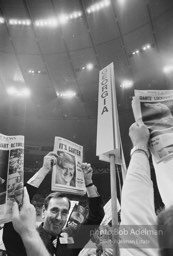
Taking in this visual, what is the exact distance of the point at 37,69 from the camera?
9.92 meters

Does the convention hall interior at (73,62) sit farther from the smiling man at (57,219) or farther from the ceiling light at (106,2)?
the smiling man at (57,219)

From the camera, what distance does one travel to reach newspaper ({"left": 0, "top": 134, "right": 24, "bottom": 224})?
102 cm

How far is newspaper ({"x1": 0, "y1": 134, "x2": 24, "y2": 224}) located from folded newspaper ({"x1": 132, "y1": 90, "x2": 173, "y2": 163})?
0.58 metres

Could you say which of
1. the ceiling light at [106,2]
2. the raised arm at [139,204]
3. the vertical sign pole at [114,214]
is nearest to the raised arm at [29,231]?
the vertical sign pole at [114,214]

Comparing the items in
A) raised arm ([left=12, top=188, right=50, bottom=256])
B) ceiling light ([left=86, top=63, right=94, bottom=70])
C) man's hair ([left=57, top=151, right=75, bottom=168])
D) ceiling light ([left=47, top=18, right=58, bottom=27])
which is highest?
ceiling light ([left=47, top=18, right=58, bottom=27])

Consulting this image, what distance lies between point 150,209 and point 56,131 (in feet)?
34.1

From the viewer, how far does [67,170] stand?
1377 mm

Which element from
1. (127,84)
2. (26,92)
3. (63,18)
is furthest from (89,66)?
(26,92)

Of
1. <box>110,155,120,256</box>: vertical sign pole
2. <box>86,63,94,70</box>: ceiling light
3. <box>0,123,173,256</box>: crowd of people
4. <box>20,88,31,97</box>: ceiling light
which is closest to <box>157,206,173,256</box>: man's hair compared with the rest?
<box>0,123,173,256</box>: crowd of people

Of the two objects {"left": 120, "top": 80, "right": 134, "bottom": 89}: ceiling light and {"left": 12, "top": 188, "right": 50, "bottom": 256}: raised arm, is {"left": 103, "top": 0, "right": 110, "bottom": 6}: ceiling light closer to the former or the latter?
{"left": 120, "top": 80, "right": 134, "bottom": 89}: ceiling light

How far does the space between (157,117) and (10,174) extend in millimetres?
714

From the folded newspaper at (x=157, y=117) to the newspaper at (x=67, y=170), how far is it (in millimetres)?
550

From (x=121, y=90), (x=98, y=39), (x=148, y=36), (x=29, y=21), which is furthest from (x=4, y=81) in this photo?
(x=148, y=36)

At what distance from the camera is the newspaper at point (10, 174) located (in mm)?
1021
